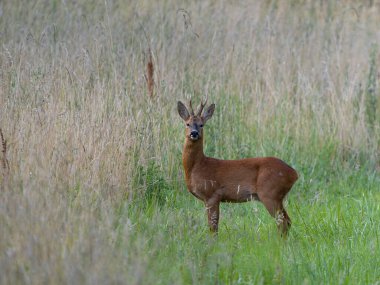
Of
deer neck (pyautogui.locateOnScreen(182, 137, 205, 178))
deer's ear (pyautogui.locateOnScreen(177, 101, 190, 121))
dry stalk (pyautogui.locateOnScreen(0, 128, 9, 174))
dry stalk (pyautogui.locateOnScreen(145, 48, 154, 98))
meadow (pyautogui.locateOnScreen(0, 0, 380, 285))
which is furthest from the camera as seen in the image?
dry stalk (pyautogui.locateOnScreen(145, 48, 154, 98))

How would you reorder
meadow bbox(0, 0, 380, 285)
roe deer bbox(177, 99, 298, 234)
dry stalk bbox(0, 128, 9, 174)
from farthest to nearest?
roe deer bbox(177, 99, 298, 234) → dry stalk bbox(0, 128, 9, 174) → meadow bbox(0, 0, 380, 285)

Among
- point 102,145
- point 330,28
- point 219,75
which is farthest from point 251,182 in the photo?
point 330,28

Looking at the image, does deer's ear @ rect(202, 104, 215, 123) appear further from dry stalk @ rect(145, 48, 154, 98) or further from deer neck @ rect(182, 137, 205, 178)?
dry stalk @ rect(145, 48, 154, 98)

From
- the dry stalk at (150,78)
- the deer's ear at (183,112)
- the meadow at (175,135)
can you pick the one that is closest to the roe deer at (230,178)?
the deer's ear at (183,112)

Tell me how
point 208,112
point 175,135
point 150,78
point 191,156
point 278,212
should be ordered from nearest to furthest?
1. point 278,212
2. point 191,156
3. point 208,112
4. point 150,78
5. point 175,135

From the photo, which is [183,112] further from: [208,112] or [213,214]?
[213,214]

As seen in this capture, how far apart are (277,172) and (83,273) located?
9.00 feet

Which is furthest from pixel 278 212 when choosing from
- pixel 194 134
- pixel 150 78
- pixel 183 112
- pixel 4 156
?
pixel 150 78

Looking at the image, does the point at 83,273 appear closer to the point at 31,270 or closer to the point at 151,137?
the point at 31,270

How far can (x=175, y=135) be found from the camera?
8.19 meters

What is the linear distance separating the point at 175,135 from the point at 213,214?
1.75 meters

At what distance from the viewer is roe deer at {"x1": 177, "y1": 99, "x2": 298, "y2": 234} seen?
6.55m

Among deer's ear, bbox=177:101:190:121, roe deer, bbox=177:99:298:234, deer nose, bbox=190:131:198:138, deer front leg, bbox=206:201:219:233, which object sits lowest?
deer front leg, bbox=206:201:219:233

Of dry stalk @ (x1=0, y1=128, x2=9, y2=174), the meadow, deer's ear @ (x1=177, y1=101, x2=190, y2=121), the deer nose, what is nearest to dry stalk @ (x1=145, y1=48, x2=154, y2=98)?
the meadow
